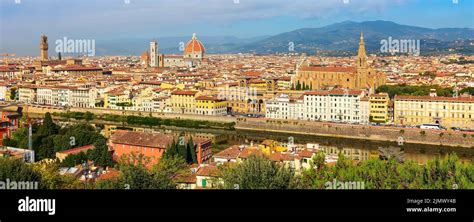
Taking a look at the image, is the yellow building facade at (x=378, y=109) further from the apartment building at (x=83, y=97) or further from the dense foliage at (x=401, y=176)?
the dense foliage at (x=401, y=176)

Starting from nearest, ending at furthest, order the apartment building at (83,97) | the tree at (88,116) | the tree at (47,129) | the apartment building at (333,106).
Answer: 1. the tree at (47,129)
2. the apartment building at (333,106)
3. the tree at (88,116)
4. the apartment building at (83,97)

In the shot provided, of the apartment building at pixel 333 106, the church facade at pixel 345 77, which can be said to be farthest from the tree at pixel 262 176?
the church facade at pixel 345 77

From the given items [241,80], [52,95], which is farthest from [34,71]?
[241,80]

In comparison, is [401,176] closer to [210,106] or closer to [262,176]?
[262,176]

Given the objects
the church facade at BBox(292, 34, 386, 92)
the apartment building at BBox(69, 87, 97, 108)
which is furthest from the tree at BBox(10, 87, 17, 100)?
the church facade at BBox(292, 34, 386, 92)

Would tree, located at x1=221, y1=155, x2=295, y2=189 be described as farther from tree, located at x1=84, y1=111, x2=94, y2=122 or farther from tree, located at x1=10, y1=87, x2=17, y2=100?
tree, located at x1=10, y1=87, x2=17, y2=100
